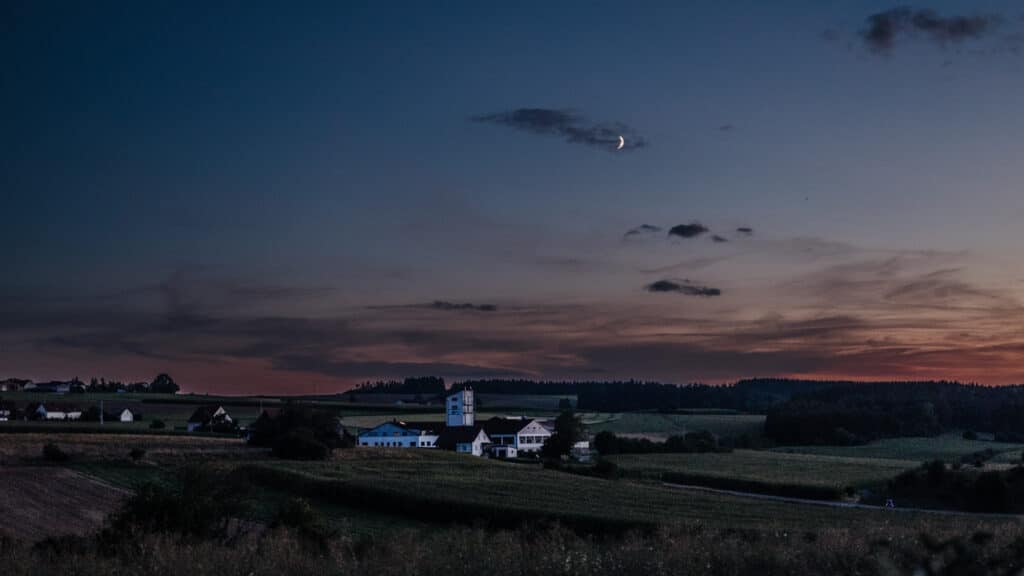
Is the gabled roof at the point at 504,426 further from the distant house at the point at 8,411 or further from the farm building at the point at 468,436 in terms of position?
the distant house at the point at 8,411

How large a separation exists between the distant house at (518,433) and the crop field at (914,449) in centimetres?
2911

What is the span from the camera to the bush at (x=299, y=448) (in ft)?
251

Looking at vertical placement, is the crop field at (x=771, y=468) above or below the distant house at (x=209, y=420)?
below

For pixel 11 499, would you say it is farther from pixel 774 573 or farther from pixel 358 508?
pixel 774 573

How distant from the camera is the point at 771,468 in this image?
80.9 metres

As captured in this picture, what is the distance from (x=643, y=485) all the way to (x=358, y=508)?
23.7 meters

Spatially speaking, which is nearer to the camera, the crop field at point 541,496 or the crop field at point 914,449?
the crop field at point 541,496

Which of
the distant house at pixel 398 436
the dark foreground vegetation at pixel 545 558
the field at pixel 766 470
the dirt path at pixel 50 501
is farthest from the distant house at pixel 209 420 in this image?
the dark foreground vegetation at pixel 545 558

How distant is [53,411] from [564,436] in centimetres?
7073

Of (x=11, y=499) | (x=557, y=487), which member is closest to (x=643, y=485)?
(x=557, y=487)

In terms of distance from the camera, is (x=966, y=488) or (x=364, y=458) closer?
(x=966, y=488)

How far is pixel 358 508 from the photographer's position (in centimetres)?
5181

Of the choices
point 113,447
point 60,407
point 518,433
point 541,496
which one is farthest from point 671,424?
point 541,496

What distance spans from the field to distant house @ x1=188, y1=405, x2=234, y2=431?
4771 cm
